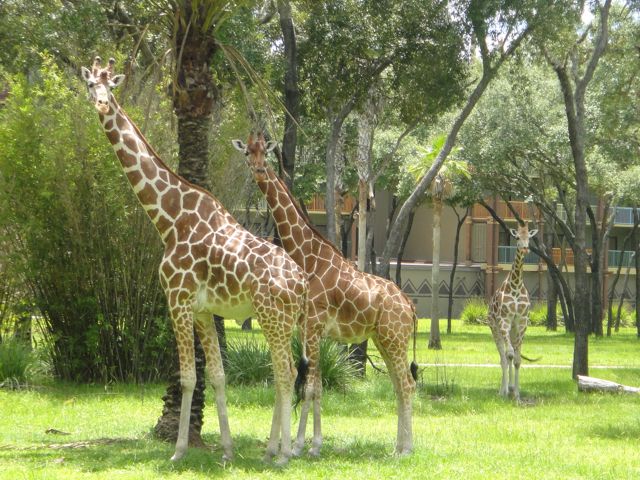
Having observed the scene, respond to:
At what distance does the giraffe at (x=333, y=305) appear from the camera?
32.2ft

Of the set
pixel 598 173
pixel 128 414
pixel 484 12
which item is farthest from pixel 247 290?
pixel 598 173

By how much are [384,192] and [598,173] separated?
1866 cm

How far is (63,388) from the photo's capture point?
15.2 meters

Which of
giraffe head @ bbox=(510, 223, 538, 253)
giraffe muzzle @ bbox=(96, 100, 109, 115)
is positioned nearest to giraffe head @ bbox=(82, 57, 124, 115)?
giraffe muzzle @ bbox=(96, 100, 109, 115)

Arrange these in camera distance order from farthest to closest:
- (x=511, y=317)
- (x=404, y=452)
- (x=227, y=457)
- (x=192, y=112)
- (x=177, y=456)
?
(x=511, y=317) < (x=192, y=112) < (x=404, y=452) < (x=227, y=457) < (x=177, y=456)

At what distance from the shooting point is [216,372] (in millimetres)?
9102

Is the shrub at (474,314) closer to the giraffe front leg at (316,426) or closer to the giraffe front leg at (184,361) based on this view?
the giraffe front leg at (316,426)

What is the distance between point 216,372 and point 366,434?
3018 mm

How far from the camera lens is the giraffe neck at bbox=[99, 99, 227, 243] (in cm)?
914

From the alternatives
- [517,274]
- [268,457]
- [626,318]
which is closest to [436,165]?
[517,274]

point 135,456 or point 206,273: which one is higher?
point 206,273

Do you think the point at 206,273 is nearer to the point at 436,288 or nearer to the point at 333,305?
the point at 333,305

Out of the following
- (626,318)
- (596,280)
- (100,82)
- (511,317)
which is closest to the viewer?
(100,82)

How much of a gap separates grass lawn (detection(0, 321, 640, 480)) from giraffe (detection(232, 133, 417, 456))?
1.67ft
